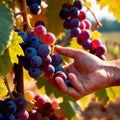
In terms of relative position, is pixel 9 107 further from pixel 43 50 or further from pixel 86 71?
pixel 86 71

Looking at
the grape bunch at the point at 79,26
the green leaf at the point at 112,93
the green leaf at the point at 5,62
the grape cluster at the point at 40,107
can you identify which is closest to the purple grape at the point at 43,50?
the green leaf at the point at 5,62

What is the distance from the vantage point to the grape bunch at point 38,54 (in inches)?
47.8

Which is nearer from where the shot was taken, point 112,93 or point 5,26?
point 5,26

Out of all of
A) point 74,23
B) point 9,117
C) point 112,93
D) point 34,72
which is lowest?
point 112,93

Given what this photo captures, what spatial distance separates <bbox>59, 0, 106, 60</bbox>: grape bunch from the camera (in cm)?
157

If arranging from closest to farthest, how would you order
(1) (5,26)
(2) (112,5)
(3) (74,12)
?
(1) (5,26)
(3) (74,12)
(2) (112,5)

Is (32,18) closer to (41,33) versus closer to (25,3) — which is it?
(25,3)

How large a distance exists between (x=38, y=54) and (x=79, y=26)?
40cm

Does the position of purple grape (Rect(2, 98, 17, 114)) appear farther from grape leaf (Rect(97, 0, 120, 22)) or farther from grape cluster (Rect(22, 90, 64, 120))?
grape leaf (Rect(97, 0, 120, 22))

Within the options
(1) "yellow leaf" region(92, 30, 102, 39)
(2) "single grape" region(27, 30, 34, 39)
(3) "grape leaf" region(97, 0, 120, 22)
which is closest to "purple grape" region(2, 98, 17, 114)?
(2) "single grape" region(27, 30, 34, 39)

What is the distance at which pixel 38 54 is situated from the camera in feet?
4.06

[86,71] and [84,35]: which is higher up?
[84,35]

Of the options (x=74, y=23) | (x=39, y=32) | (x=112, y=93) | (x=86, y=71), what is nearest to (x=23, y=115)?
(x=39, y=32)

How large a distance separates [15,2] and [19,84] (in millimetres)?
387
